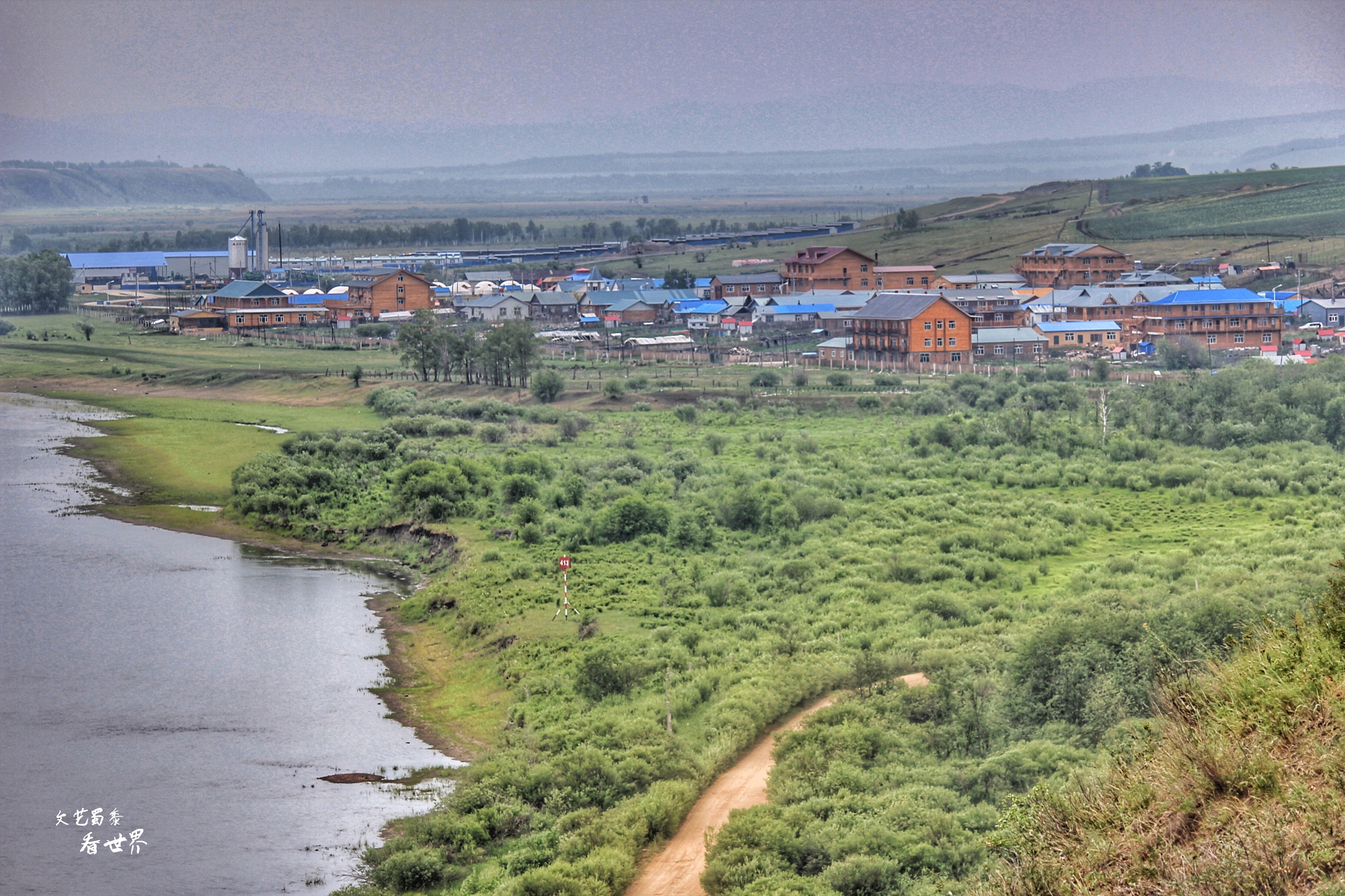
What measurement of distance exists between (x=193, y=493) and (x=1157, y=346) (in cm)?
3328

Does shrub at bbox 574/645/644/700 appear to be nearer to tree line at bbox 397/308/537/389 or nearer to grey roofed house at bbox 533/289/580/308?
tree line at bbox 397/308/537/389

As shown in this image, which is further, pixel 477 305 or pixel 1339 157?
pixel 1339 157

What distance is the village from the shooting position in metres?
50.6

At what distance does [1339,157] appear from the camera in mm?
155125

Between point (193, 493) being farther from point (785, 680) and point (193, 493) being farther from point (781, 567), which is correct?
point (785, 680)

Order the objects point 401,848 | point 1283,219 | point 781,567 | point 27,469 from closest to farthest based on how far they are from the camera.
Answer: point 401,848, point 781,567, point 27,469, point 1283,219

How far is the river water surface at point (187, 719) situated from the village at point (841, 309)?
86.0 ft

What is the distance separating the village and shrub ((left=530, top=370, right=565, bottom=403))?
20.7 ft

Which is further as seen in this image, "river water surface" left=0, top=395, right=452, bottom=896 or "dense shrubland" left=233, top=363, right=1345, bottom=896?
"river water surface" left=0, top=395, right=452, bottom=896

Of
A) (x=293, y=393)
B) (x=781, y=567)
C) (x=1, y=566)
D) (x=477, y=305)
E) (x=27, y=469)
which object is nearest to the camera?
(x=781, y=567)

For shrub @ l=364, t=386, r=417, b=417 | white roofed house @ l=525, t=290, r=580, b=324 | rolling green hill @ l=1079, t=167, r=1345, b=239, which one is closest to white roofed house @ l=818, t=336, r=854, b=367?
shrub @ l=364, t=386, r=417, b=417

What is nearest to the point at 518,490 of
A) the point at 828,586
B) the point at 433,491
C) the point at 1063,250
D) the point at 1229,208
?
the point at 433,491

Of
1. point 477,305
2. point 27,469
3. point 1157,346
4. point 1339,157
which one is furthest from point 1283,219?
point 1339,157

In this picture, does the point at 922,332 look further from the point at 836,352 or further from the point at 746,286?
the point at 746,286
